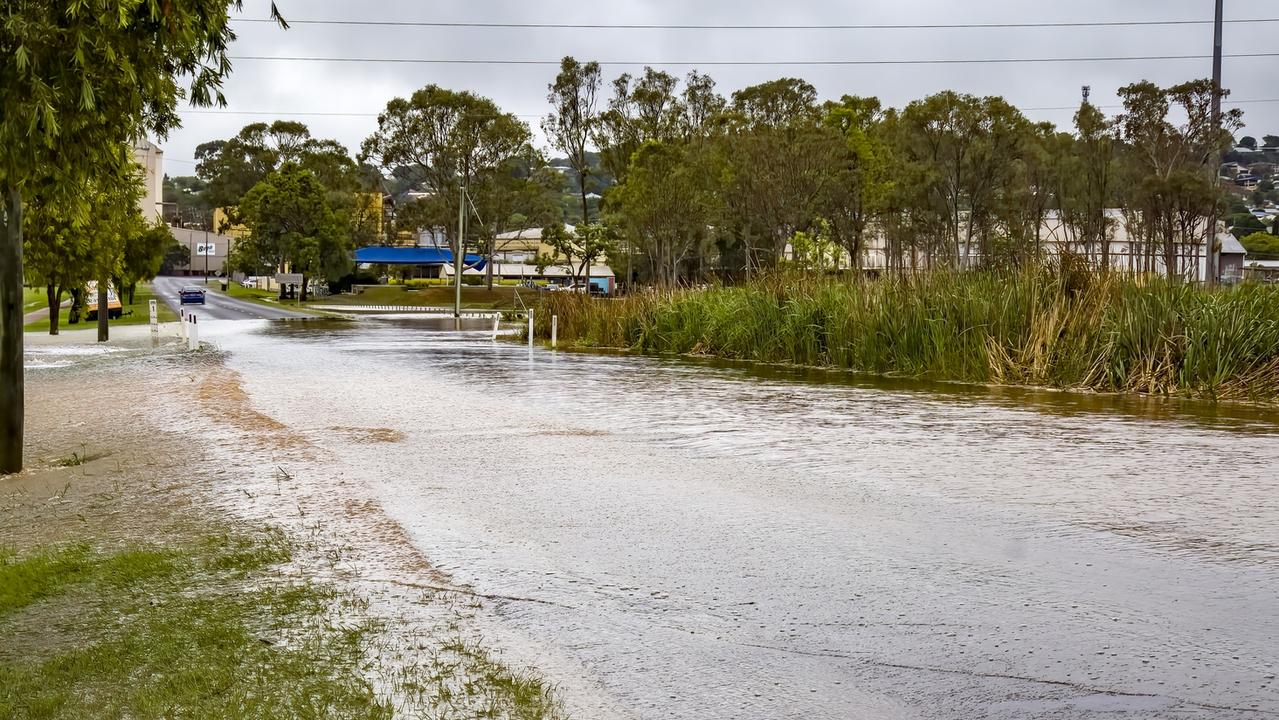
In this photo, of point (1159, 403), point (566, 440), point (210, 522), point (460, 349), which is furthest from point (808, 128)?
point (210, 522)

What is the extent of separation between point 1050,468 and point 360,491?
5.93 meters

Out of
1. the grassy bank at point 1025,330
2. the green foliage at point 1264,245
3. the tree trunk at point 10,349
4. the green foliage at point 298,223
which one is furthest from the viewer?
the green foliage at point 1264,245

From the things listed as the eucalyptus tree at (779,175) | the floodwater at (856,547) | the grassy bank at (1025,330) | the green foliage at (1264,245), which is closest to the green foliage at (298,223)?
the eucalyptus tree at (779,175)

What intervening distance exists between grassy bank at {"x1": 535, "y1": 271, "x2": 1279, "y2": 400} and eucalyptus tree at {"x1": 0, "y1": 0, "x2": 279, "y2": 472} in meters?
13.7

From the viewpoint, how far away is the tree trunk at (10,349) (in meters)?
11.1

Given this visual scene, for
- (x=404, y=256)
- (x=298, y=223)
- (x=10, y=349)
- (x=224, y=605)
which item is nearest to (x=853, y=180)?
(x=298, y=223)

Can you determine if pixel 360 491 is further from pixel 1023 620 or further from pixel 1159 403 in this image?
pixel 1159 403

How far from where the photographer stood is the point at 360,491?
33.2 ft

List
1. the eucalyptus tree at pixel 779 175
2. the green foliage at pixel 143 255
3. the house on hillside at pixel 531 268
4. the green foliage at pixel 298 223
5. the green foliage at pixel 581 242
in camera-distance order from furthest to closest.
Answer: the house on hillside at pixel 531 268
the green foliage at pixel 298 223
the green foliage at pixel 581 242
the eucalyptus tree at pixel 779 175
the green foliage at pixel 143 255

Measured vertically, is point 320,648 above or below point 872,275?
below

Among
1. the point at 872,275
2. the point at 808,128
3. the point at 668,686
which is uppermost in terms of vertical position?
the point at 808,128

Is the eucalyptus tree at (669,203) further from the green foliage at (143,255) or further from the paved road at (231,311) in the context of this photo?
the green foliage at (143,255)

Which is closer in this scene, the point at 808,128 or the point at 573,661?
the point at 573,661

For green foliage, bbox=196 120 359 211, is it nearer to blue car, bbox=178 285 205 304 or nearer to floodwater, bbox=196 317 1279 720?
blue car, bbox=178 285 205 304
